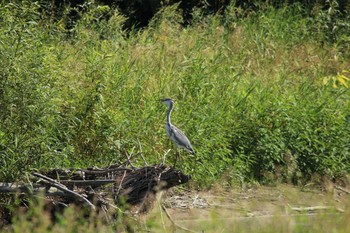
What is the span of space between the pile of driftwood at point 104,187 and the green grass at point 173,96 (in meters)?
0.40

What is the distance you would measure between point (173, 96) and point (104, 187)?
11.2 ft

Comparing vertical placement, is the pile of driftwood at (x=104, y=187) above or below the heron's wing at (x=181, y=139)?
above

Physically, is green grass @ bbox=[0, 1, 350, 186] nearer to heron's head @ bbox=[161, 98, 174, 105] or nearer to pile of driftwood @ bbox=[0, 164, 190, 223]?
heron's head @ bbox=[161, 98, 174, 105]

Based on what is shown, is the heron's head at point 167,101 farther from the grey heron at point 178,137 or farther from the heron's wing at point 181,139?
the heron's wing at point 181,139

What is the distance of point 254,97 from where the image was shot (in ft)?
40.6

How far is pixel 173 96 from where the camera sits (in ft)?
38.9

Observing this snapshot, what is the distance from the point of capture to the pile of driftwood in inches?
326

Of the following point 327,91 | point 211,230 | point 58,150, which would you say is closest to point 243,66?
point 327,91

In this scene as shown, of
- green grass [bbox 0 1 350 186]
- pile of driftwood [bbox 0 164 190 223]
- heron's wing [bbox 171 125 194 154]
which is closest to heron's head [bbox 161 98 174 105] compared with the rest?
green grass [bbox 0 1 350 186]

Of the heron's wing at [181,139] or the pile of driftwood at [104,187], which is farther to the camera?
the heron's wing at [181,139]

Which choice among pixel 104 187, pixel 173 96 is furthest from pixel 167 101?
pixel 104 187

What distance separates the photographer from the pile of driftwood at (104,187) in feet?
27.2

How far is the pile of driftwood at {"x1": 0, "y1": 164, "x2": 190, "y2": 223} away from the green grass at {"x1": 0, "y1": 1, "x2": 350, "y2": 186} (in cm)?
40

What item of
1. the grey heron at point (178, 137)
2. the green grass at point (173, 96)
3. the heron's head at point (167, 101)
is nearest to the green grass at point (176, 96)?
the green grass at point (173, 96)
